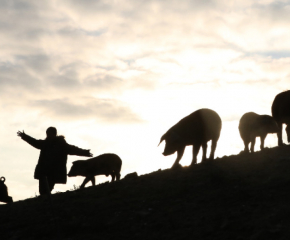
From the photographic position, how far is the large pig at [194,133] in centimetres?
1759

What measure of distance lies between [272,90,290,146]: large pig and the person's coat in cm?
917

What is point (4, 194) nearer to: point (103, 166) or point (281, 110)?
point (103, 166)

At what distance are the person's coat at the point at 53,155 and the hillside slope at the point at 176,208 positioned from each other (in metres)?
0.77

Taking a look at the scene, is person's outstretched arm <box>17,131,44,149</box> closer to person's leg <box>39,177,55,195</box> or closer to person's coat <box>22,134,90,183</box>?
person's coat <box>22,134,90,183</box>

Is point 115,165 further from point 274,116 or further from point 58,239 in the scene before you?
point 58,239

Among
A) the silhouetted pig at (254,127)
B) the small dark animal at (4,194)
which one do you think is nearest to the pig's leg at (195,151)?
the silhouetted pig at (254,127)

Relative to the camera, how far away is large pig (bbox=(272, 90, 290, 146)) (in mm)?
19172

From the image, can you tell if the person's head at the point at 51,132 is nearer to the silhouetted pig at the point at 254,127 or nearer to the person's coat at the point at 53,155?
the person's coat at the point at 53,155

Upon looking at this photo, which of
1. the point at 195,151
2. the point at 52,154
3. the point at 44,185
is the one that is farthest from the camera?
the point at 195,151

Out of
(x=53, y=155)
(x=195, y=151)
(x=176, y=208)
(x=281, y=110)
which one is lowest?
(x=176, y=208)

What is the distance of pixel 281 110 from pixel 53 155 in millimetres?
10014

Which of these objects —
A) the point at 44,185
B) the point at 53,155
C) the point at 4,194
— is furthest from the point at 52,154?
the point at 4,194

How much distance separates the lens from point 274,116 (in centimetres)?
1998

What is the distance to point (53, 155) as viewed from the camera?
45.8 feet
